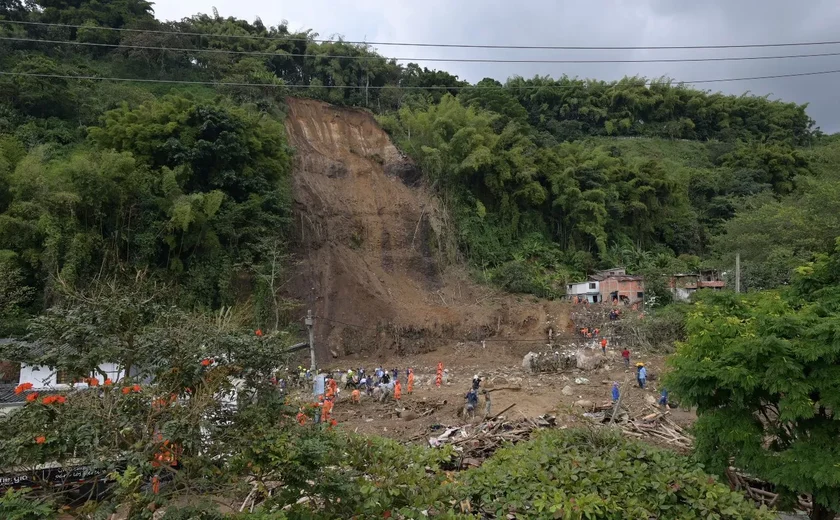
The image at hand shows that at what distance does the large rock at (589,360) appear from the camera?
1914 cm

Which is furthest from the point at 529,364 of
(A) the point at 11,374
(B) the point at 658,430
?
(A) the point at 11,374

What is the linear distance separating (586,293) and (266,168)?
62.4 ft

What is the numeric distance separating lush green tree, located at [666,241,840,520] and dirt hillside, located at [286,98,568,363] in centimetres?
1675

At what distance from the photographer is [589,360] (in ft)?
63.6

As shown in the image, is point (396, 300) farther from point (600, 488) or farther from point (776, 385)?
point (600, 488)

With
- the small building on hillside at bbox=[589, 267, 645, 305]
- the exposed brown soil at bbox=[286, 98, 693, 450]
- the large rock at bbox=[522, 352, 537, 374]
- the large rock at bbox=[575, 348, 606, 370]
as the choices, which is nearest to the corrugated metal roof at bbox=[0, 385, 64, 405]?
the exposed brown soil at bbox=[286, 98, 693, 450]

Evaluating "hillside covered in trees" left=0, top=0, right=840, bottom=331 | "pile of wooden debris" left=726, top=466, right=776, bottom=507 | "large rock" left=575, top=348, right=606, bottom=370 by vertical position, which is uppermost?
"hillside covered in trees" left=0, top=0, right=840, bottom=331

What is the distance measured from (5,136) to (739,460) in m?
27.4

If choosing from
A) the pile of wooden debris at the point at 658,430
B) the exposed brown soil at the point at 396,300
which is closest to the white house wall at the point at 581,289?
the exposed brown soil at the point at 396,300

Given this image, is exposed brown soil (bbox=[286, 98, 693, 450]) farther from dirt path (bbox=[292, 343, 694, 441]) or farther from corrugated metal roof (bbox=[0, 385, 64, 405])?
corrugated metal roof (bbox=[0, 385, 64, 405])

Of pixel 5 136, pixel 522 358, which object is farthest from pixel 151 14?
pixel 522 358

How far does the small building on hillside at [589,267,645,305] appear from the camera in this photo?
2831 centimetres

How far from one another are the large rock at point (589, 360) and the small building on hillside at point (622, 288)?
29.9 feet

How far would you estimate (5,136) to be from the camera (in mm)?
21000
